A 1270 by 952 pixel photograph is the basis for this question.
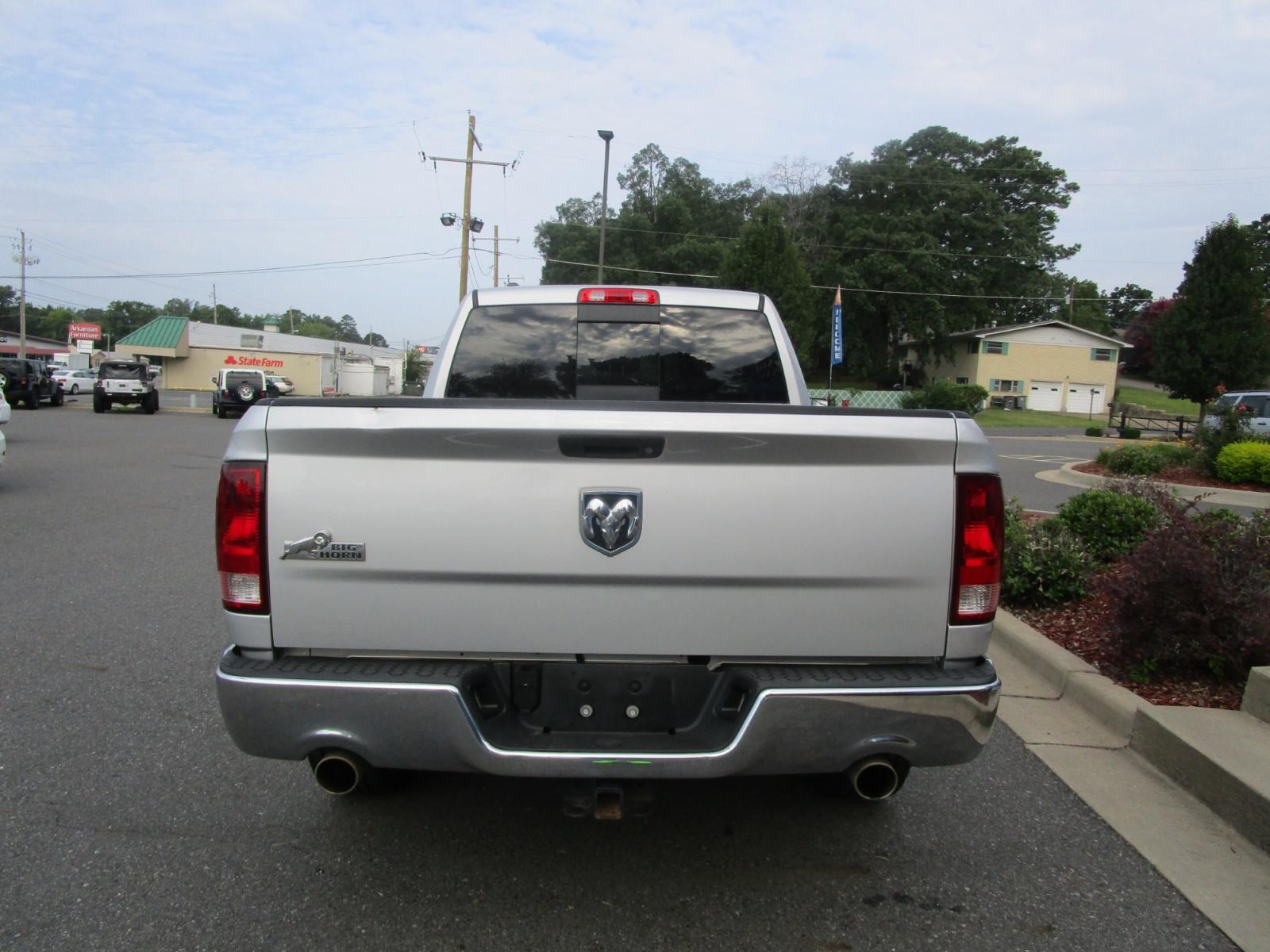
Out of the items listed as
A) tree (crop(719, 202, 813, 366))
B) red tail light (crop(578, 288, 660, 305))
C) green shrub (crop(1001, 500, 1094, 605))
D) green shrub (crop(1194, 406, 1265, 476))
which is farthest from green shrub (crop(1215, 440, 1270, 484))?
tree (crop(719, 202, 813, 366))

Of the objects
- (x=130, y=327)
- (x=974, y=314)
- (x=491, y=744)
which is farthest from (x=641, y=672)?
(x=130, y=327)

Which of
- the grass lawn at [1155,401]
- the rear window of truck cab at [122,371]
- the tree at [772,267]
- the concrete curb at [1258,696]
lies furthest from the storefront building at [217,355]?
the concrete curb at [1258,696]

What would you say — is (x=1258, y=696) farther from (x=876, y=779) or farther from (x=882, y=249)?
(x=882, y=249)

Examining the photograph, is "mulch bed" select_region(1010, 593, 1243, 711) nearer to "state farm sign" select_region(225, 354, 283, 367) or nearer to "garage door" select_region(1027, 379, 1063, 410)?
"garage door" select_region(1027, 379, 1063, 410)

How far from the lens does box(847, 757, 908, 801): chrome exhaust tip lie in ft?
8.37

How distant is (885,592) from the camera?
8.06 feet

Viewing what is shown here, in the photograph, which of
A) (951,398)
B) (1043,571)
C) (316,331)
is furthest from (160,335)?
(316,331)

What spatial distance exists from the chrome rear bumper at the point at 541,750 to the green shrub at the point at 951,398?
40.5 m

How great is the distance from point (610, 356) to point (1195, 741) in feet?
9.72

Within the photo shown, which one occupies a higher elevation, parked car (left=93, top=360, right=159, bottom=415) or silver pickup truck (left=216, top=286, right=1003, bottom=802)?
silver pickup truck (left=216, top=286, right=1003, bottom=802)

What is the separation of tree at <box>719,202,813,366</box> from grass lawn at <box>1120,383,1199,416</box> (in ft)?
104

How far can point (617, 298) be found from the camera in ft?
13.8

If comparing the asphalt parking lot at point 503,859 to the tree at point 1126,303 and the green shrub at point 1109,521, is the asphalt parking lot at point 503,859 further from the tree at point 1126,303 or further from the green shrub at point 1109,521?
the tree at point 1126,303

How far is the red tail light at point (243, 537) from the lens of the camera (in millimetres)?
2400
